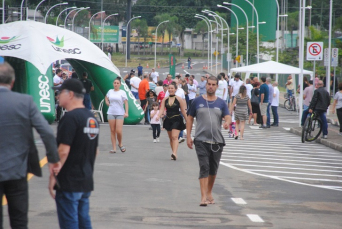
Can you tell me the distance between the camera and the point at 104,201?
30.2ft

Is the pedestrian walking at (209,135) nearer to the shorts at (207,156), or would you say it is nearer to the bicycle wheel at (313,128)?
the shorts at (207,156)

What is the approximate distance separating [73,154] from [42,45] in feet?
52.4

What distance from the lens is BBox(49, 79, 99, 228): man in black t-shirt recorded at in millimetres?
5621

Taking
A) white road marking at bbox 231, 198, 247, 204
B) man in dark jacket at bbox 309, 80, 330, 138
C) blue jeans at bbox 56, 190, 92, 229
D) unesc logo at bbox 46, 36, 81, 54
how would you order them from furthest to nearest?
unesc logo at bbox 46, 36, 81, 54 → man in dark jacket at bbox 309, 80, 330, 138 → white road marking at bbox 231, 198, 247, 204 → blue jeans at bbox 56, 190, 92, 229

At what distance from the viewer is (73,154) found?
5.68 metres

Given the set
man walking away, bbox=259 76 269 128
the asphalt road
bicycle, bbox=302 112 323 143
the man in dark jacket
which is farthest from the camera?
man walking away, bbox=259 76 269 128

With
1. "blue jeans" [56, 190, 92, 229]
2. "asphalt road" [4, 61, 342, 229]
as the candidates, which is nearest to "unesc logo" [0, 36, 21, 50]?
"asphalt road" [4, 61, 342, 229]

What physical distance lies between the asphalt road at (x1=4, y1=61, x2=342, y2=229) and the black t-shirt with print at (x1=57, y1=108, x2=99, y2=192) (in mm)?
2047

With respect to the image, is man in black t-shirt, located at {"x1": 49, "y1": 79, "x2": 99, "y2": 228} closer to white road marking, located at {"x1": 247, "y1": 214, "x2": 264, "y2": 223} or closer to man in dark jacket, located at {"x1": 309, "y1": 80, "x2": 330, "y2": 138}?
white road marking, located at {"x1": 247, "y1": 214, "x2": 264, "y2": 223}

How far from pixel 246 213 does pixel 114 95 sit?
7182 millimetres

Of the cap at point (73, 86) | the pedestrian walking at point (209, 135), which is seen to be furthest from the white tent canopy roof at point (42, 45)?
the cap at point (73, 86)

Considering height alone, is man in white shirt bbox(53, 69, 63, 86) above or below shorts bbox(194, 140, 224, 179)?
below

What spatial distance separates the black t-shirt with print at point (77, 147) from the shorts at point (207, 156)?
11.7ft

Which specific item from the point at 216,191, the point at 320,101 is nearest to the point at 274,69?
the point at 320,101
